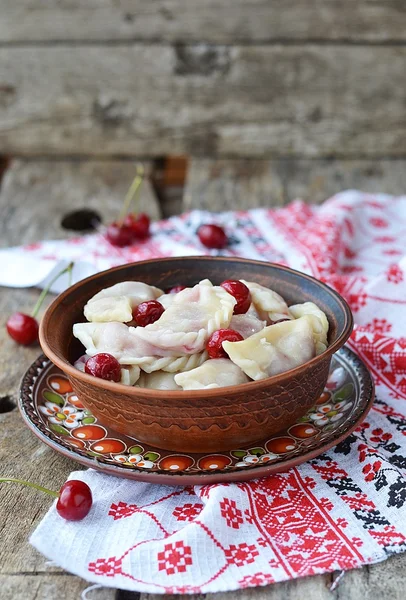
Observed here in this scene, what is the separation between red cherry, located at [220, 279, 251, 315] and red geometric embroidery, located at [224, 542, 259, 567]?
17.4 inches

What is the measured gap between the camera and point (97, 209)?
9.23 feet

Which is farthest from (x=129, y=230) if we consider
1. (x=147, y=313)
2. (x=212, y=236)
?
(x=147, y=313)

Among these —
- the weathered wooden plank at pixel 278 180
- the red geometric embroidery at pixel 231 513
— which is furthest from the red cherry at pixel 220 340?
the weathered wooden plank at pixel 278 180

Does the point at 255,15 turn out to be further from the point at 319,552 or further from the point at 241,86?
the point at 319,552

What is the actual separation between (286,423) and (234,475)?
154 mm

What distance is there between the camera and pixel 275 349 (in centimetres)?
134

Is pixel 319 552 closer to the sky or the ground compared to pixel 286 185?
closer to the sky

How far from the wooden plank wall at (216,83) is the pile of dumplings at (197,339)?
160 centimetres

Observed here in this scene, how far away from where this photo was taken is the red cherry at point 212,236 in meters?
2.38

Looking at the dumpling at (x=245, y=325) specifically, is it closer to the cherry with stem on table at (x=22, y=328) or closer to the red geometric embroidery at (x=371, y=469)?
the red geometric embroidery at (x=371, y=469)

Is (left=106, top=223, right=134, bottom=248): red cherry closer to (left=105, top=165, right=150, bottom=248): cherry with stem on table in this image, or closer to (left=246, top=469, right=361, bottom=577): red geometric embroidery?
(left=105, top=165, right=150, bottom=248): cherry with stem on table

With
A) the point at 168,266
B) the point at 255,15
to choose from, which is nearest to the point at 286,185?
the point at 255,15

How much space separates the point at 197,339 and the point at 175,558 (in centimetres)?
37

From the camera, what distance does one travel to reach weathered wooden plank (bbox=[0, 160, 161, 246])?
8.78ft
